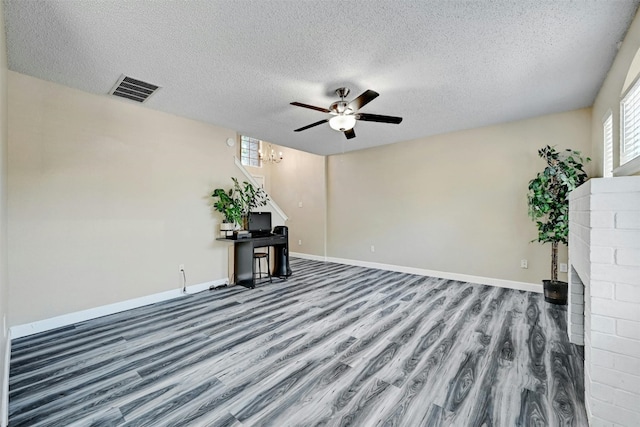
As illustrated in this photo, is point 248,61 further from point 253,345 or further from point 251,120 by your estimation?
point 253,345

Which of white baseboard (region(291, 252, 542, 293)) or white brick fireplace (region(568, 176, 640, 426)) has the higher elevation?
white brick fireplace (region(568, 176, 640, 426))

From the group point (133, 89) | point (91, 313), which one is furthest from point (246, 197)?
point (91, 313)

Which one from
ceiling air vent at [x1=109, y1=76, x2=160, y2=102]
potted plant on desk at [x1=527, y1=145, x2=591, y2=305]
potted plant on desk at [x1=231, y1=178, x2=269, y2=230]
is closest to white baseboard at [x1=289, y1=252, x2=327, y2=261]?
potted plant on desk at [x1=231, y1=178, x2=269, y2=230]

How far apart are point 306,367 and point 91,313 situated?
2.73 m

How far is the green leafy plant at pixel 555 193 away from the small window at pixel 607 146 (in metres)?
0.35

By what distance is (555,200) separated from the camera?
3.50 meters

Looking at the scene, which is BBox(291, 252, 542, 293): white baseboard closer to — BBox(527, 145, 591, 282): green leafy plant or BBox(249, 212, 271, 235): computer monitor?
BBox(527, 145, 591, 282): green leafy plant

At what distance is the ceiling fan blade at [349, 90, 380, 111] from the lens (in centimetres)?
262

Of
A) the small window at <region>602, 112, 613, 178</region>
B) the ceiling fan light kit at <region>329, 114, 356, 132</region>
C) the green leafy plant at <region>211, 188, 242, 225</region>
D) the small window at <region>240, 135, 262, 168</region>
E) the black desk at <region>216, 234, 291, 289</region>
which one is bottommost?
the black desk at <region>216, 234, 291, 289</region>

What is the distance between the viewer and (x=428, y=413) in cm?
164

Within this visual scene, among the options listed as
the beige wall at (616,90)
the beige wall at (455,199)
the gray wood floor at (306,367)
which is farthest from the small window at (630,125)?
the gray wood floor at (306,367)

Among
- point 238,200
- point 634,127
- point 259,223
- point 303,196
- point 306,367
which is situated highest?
point 634,127

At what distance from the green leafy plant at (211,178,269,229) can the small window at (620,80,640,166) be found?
4472mm

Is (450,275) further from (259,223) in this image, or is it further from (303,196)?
(303,196)
